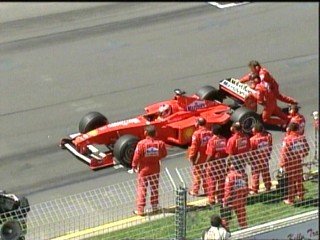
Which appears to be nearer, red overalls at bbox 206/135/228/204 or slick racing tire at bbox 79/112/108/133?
red overalls at bbox 206/135/228/204

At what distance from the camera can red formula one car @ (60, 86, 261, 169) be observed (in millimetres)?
18031

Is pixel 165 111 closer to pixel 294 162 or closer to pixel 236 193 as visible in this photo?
pixel 294 162

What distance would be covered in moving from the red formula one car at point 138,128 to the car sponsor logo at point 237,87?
537 millimetres

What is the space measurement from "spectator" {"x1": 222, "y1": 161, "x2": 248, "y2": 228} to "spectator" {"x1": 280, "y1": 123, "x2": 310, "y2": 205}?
2.51 feet

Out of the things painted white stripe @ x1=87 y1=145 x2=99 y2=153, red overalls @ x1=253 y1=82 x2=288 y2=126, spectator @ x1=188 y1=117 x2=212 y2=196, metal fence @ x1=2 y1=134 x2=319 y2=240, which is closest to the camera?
metal fence @ x1=2 y1=134 x2=319 y2=240

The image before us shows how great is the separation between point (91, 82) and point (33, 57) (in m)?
2.23

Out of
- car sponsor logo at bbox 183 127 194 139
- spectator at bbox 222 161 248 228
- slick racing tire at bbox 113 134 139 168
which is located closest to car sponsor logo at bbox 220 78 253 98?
car sponsor logo at bbox 183 127 194 139

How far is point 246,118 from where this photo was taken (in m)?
18.7

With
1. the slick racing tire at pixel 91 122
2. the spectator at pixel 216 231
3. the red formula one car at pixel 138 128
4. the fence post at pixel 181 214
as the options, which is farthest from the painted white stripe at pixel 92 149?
the spectator at pixel 216 231

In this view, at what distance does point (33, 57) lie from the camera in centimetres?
2423

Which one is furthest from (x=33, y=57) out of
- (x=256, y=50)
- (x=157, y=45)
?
(x=256, y=50)

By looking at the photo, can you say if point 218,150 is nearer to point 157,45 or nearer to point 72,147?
point 72,147

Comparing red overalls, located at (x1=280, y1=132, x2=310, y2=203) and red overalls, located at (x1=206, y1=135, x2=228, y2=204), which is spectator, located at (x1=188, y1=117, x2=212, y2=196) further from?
red overalls, located at (x1=280, y1=132, x2=310, y2=203)

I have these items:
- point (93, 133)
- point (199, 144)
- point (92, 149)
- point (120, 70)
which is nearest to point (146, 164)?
point (199, 144)
